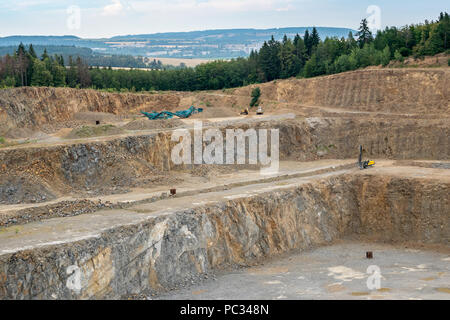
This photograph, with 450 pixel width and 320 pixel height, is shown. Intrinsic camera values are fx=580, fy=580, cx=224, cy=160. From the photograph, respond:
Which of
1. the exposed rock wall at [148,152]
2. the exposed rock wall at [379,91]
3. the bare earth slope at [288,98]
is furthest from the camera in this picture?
the bare earth slope at [288,98]

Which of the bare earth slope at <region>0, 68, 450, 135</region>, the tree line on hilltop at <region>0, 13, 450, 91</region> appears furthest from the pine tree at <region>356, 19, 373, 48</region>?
the bare earth slope at <region>0, 68, 450, 135</region>

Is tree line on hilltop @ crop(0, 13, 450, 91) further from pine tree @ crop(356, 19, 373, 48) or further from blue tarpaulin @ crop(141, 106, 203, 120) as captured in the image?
blue tarpaulin @ crop(141, 106, 203, 120)

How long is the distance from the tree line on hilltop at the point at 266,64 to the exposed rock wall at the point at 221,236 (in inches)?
1258

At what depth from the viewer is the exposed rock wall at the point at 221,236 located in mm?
23234

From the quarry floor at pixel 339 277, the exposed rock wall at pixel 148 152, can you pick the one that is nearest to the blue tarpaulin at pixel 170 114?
the exposed rock wall at pixel 148 152

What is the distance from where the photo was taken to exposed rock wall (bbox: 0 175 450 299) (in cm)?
2323

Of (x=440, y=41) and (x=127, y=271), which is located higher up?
(x=440, y=41)

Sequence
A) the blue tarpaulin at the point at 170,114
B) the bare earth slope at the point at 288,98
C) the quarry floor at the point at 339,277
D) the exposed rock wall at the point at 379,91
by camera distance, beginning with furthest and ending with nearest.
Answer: the blue tarpaulin at the point at 170,114 → the bare earth slope at the point at 288,98 → the exposed rock wall at the point at 379,91 → the quarry floor at the point at 339,277

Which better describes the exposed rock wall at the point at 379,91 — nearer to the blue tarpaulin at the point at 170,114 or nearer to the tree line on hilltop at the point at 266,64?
the tree line on hilltop at the point at 266,64

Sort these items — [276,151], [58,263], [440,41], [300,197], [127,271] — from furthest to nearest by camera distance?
[440,41]
[276,151]
[300,197]
[127,271]
[58,263]

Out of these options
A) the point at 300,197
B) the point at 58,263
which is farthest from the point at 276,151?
the point at 58,263

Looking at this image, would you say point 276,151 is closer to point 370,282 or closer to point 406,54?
point 370,282

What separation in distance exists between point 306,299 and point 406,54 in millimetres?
49179
